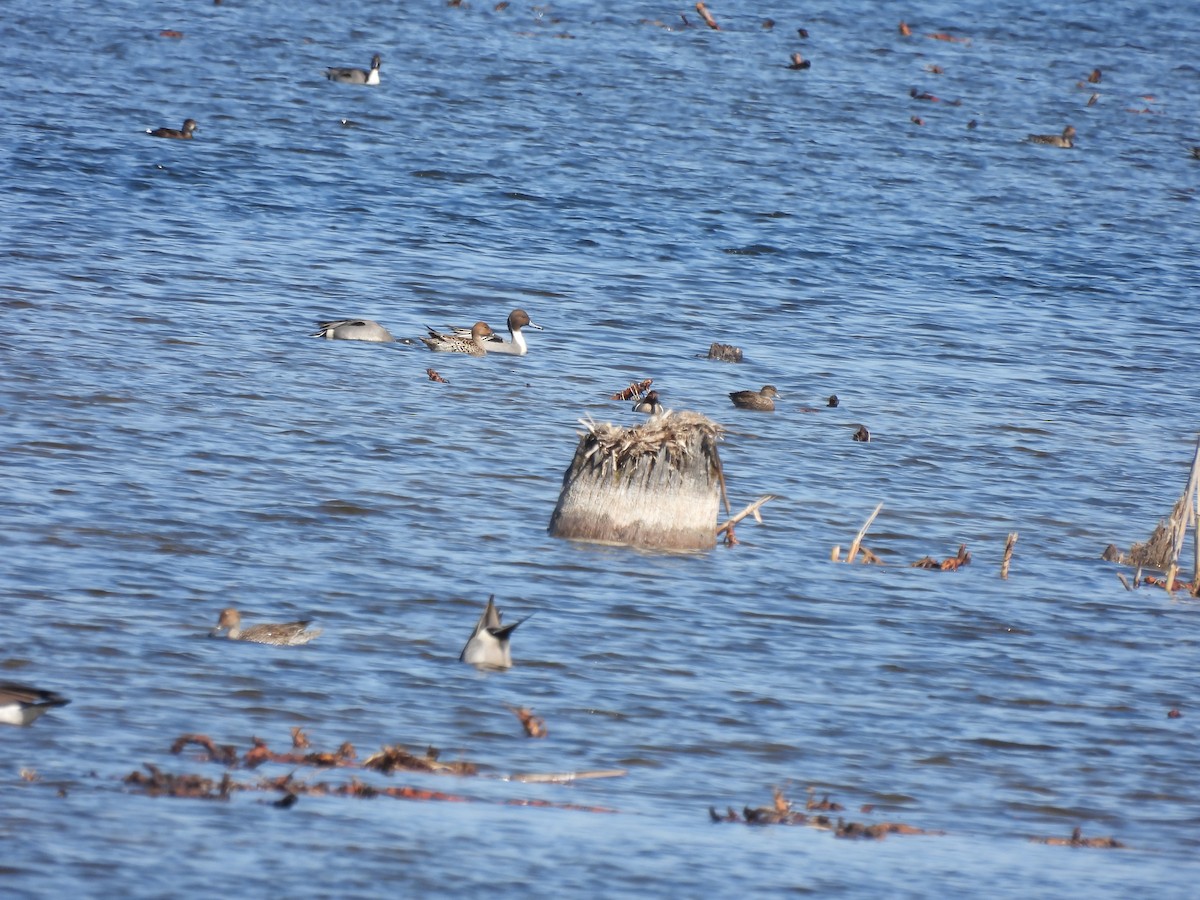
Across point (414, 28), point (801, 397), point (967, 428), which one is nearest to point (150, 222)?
point (801, 397)

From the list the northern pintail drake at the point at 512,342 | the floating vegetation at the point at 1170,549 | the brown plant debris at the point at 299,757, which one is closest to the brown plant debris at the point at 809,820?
the brown plant debris at the point at 299,757

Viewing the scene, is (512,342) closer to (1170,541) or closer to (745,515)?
(745,515)

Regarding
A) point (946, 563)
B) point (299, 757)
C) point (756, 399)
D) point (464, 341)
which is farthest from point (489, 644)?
point (464, 341)

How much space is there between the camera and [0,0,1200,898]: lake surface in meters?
8.19

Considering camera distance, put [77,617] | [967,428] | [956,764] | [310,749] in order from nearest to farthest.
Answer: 1. [310,749]
2. [956,764]
3. [77,617]
4. [967,428]

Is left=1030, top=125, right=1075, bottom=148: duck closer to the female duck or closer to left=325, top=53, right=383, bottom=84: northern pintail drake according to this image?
left=325, top=53, right=383, bottom=84: northern pintail drake

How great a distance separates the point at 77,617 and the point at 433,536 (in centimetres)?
316

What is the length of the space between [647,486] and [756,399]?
205 inches

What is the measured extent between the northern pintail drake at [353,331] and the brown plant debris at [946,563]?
25.8 feet

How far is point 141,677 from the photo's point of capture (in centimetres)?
970

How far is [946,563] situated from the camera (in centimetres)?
1329

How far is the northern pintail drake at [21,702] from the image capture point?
8.58 meters

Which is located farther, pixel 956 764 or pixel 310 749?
pixel 956 764

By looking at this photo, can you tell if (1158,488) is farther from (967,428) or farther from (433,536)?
(433,536)
